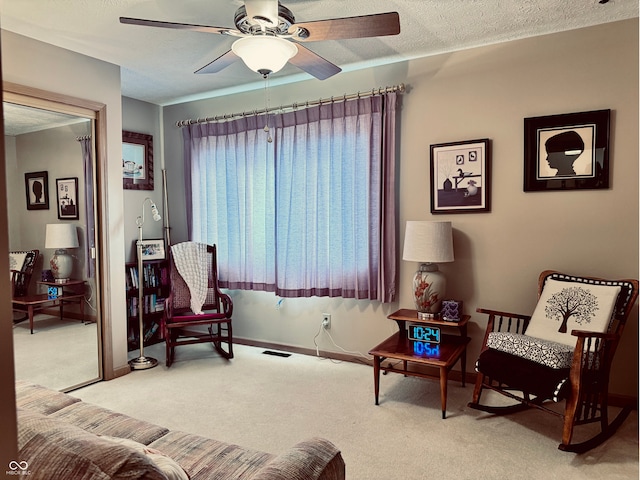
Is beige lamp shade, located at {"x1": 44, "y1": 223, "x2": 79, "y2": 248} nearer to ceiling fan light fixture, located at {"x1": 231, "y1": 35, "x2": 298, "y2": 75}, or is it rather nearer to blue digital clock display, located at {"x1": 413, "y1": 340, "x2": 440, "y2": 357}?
ceiling fan light fixture, located at {"x1": 231, "y1": 35, "x2": 298, "y2": 75}

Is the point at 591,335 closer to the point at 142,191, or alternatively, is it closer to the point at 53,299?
the point at 53,299

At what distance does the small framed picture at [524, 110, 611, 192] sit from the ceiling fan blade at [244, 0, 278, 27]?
2.14 meters

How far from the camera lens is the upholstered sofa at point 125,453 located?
0.92 metres

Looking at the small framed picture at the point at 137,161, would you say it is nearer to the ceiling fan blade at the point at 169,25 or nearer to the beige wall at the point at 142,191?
the beige wall at the point at 142,191

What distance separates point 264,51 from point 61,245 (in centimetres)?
228

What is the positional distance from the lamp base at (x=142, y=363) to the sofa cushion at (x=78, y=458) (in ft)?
9.71

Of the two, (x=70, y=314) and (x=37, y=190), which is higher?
(x=37, y=190)

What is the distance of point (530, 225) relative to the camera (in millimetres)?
3221

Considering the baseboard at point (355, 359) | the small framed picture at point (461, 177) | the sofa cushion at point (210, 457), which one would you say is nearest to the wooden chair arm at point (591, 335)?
the baseboard at point (355, 359)

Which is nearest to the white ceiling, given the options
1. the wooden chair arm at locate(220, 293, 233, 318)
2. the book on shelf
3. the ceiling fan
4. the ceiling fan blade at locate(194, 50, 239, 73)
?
the ceiling fan blade at locate(194, 50, 239, 73)

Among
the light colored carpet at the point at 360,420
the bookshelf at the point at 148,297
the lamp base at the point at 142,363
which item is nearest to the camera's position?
the light colored carpet at the point at 360,420

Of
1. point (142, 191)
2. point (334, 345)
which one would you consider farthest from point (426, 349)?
point (142, 191)

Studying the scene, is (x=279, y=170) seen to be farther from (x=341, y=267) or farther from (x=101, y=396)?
(x=101, y=396)

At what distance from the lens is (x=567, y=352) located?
98.5 inches
